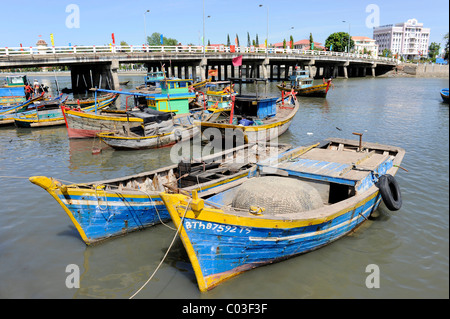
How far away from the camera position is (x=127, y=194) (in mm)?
8656

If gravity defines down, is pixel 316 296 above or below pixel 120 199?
below

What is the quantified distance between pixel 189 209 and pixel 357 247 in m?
5.02

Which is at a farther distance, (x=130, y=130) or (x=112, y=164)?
(x=130, y=130)

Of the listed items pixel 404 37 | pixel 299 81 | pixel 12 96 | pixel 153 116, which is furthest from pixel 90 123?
pixel 404 37

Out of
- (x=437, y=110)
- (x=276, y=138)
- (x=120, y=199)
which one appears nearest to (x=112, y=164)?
(x=120, y=199)

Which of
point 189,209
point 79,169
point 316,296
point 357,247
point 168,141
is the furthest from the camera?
point 168,141

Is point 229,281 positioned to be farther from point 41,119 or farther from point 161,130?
point 41,119

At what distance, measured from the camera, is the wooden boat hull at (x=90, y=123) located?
20.7 meters

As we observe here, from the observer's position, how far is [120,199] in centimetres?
863

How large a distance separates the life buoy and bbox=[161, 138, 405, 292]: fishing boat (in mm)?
24

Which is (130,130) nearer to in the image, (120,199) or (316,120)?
(120,199)

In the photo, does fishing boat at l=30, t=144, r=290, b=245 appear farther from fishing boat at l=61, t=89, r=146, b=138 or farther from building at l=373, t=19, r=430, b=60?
building at l=373, t=19, r=430, b=60

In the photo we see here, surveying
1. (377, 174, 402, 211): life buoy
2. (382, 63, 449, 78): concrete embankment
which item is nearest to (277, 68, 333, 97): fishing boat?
(377, 174, 402, 211): life buoy

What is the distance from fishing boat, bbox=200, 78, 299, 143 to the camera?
17062 millimetres
